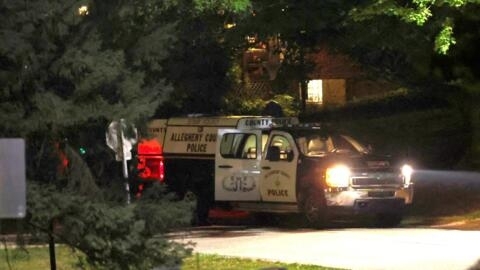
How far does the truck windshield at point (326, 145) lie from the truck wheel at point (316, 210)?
0.89 m

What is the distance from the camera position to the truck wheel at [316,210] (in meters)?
18.2

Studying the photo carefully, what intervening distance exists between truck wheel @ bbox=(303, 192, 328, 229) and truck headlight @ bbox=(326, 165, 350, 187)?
1.01 feet

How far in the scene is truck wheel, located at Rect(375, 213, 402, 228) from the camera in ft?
62.6

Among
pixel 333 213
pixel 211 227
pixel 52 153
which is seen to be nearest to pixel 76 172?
pixel 52 153

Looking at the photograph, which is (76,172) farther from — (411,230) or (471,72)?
(471,72)

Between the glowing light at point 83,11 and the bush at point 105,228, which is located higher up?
the glowing light at point 83,11

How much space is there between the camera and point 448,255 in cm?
1436

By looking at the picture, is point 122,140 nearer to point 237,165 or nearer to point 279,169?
point 279,169

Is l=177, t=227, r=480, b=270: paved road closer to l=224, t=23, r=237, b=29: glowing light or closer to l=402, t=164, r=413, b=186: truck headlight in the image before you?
l=402, t=164, r=413, b=186: truck headlight

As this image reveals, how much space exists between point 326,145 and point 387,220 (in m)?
1.78

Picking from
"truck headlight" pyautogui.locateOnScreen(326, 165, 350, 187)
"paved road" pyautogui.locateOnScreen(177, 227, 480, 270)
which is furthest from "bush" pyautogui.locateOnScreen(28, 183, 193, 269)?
"truck headlight" pyautogui.locateOnScreen(326, 165, 350, 187)

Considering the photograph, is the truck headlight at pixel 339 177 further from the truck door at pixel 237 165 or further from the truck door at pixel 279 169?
the truck door at pixel 237 165

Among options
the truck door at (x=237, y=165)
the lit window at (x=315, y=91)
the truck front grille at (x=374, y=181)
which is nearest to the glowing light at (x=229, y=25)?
the truck door at (x=237, y=165)

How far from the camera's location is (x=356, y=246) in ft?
50.7
